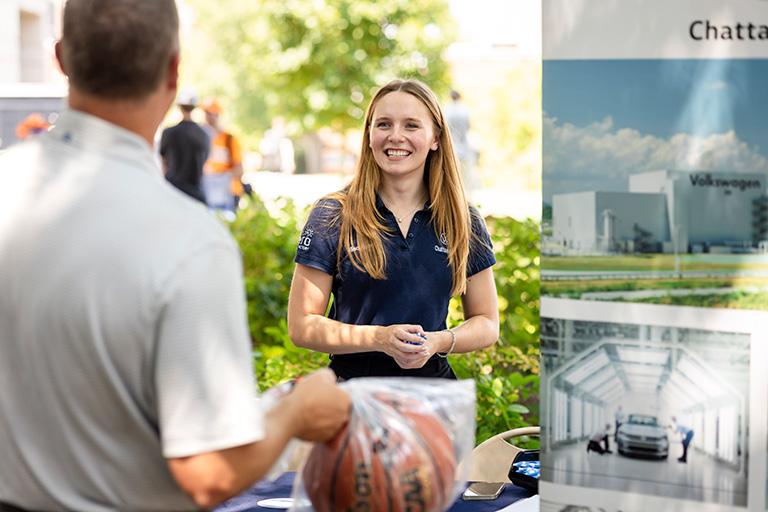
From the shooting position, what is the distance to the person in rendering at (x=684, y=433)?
6.27 feet

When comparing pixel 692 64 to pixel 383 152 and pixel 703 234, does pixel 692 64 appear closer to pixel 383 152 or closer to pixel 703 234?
pixel 703 234

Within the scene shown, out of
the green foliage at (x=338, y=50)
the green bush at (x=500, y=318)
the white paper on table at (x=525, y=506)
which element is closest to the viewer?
the white paper on table at (x=525, y=506)

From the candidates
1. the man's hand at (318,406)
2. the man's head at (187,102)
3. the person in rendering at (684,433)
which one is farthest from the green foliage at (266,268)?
the man's hand at (318,406)

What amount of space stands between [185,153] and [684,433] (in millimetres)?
7233

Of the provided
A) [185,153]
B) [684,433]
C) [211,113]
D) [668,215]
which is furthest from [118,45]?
[211,113]

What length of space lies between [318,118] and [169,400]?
1120 inches

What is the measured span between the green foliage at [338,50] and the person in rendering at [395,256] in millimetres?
23634

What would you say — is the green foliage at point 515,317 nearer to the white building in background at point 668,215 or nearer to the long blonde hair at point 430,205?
the long blonde hair at point 430,205

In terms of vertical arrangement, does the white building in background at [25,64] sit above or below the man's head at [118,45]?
above

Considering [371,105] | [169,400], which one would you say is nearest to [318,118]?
[371,105]

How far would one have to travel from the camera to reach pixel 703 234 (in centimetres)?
187

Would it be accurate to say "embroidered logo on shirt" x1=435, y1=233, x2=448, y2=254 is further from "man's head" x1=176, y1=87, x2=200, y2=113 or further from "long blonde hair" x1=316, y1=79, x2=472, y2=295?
"man's head" x1=176, y1=87, x2=200, y2=113

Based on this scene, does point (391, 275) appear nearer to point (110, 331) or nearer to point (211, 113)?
point (110, 331)

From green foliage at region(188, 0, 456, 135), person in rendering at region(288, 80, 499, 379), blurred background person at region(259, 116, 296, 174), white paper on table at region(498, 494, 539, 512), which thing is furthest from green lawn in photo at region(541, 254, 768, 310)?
blurred background person at region(259, 116, 296, 174)
